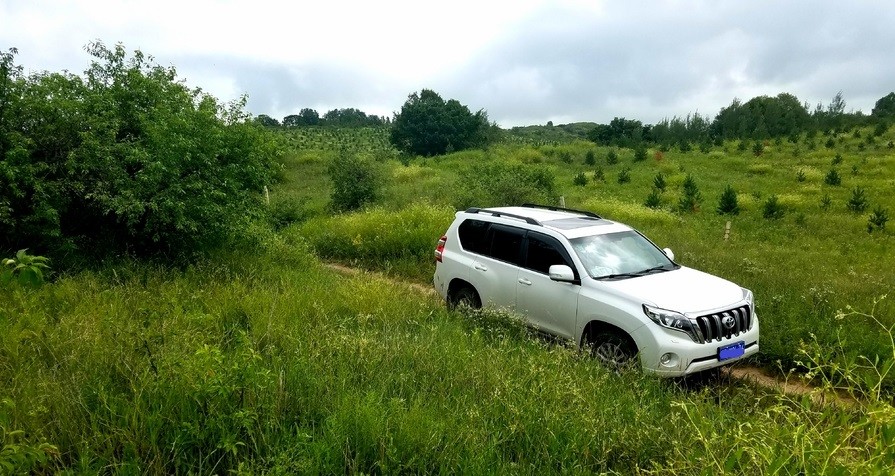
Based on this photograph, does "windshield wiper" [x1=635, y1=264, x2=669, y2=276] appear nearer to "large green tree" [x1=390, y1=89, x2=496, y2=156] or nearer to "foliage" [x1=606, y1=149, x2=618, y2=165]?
"foliage" [x1=606, y1=149, x2=618, y2=165]

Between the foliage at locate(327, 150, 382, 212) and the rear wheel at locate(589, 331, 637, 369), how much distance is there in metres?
16.0

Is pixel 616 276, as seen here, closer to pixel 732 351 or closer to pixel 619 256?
pixel 619 256

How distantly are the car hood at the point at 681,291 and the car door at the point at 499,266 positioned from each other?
1500 millimetres

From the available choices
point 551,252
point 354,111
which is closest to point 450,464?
point 551,252

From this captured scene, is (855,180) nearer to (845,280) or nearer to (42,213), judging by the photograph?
(845,280)

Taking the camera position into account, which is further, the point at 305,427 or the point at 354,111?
the point at 354,111

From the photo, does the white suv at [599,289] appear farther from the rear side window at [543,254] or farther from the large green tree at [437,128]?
the large green tree at [437,128]

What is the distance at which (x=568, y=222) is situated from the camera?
7.33m

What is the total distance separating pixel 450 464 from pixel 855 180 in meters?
31.1

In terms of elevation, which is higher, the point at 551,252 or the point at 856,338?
the point at 551,252

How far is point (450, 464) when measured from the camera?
10.8ft

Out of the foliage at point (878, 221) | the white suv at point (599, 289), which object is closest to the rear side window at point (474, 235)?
the white suv at point (599, 289)

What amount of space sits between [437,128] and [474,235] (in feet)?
178

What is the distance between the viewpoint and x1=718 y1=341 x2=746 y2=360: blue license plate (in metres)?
5.57
